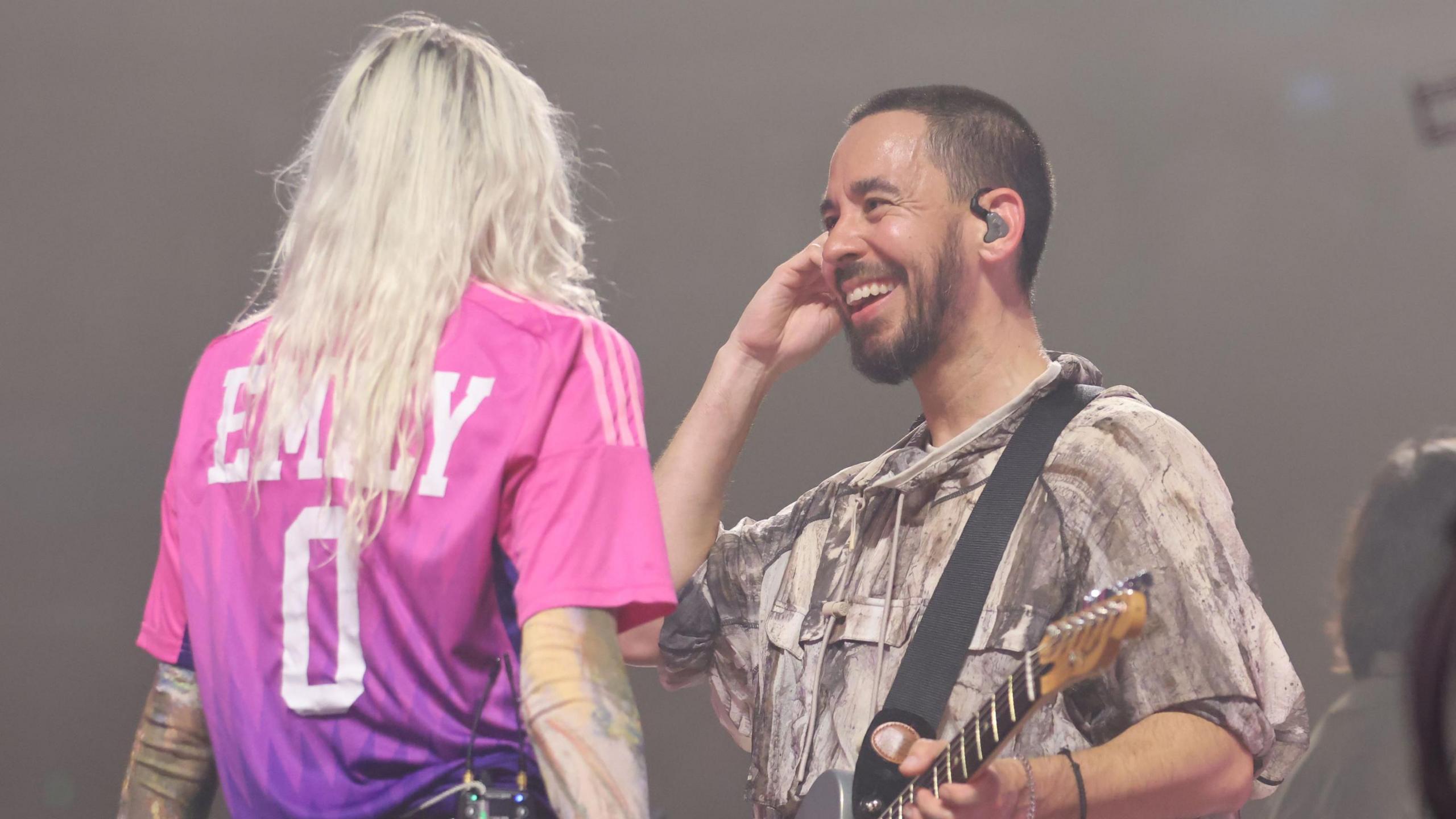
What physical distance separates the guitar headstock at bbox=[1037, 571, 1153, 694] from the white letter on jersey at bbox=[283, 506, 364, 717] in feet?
2.33

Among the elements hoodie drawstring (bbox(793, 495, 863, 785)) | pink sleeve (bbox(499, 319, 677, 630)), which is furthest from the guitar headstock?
hoodie drawstring (bbox(793, 495, 863, 785))

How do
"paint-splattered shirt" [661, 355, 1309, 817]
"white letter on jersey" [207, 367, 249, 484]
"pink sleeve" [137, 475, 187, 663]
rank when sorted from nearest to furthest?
"white letter on jersey" [207, 367, 249, 484] → "pink sleeve" [137, 475, 187, 663] → "paint-splattered shirt" [661, 355, 1309, 817]

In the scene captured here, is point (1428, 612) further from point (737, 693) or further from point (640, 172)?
point (640, 172)

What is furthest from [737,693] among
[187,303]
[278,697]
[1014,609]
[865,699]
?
[187,303]

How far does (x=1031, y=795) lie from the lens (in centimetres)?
156

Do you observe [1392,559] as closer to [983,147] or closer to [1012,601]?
[1012,601]

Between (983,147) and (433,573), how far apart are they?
48.7 inches

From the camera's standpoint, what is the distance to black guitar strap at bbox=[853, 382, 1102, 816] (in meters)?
1.73

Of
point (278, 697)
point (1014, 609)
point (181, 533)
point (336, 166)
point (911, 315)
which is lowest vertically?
point (1014, 609)

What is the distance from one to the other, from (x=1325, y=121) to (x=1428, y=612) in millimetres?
2792

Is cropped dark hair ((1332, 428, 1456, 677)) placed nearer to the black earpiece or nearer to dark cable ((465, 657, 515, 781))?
the black earpiece

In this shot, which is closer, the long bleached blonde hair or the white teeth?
the long bleached blonde hair

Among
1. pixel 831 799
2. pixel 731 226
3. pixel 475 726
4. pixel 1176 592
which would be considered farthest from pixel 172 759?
pixel 731 226

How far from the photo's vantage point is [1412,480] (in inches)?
93.3
